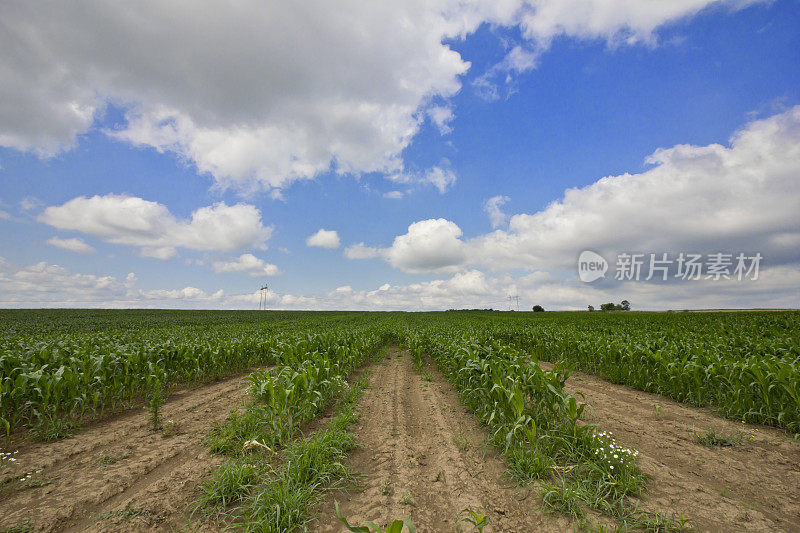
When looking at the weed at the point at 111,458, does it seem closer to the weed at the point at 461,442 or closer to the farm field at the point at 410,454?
the farm field at the point at 410,454

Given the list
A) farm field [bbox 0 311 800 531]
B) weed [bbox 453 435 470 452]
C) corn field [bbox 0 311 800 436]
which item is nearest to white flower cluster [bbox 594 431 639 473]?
farm field [bbox 0 311 800 531]

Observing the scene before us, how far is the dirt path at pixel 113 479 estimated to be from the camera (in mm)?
3107

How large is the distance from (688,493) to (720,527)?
20.0 inches

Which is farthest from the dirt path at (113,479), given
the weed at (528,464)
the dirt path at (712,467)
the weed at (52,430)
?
the dirt path at (712,467)

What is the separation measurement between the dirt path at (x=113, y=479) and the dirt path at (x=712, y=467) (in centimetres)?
493

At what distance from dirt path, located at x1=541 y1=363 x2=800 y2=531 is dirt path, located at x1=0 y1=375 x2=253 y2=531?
4930mm

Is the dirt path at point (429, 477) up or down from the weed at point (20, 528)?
up

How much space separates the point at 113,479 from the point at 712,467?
23.6 feet

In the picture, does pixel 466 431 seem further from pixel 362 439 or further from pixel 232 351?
pixel 232 351

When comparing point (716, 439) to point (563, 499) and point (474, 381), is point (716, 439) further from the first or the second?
point (474, 381)

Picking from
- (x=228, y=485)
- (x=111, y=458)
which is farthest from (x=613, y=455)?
(x=111, y=458)

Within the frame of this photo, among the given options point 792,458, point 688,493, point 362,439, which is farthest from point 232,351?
point 792,458

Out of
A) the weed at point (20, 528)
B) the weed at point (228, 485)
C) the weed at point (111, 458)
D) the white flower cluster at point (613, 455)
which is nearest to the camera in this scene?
the weed at point (20, 528)

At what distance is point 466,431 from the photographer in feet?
17.0
